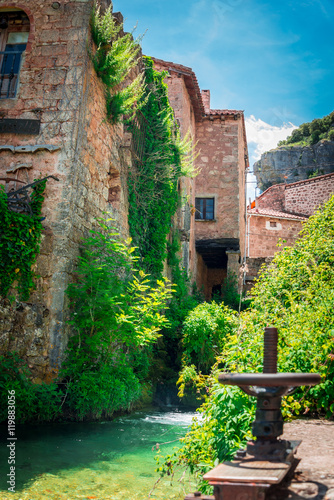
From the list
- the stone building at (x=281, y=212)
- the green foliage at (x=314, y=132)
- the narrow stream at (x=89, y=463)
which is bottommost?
the narrow stream at (x=89, y=463)

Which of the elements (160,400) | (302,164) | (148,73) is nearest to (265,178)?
(302,164)

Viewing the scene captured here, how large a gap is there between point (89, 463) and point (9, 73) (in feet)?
21.0

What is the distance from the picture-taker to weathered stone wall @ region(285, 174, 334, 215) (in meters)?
26.8

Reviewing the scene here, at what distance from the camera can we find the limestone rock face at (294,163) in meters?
40.2

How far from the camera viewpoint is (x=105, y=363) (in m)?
6.52

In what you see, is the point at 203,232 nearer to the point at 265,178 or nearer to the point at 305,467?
the point at 305,467

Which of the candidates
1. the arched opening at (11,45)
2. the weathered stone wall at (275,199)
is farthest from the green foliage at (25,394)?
the weathered stone wall at (275,199)

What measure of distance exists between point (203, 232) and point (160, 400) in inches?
427

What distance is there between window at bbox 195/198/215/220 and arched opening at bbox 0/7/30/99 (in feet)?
39.9

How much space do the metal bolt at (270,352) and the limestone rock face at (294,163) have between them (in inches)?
1568

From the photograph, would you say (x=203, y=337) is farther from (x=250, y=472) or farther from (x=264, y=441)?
(x=250, y=472)

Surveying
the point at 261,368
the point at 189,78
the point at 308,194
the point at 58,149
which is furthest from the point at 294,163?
the point at 261,368

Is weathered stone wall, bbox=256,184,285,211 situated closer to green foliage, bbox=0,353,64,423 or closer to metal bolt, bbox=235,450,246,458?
green foliage, bbox=0,353,64,423

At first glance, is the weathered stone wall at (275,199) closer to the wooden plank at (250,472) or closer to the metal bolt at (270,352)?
the metal bolt at (270,352)
